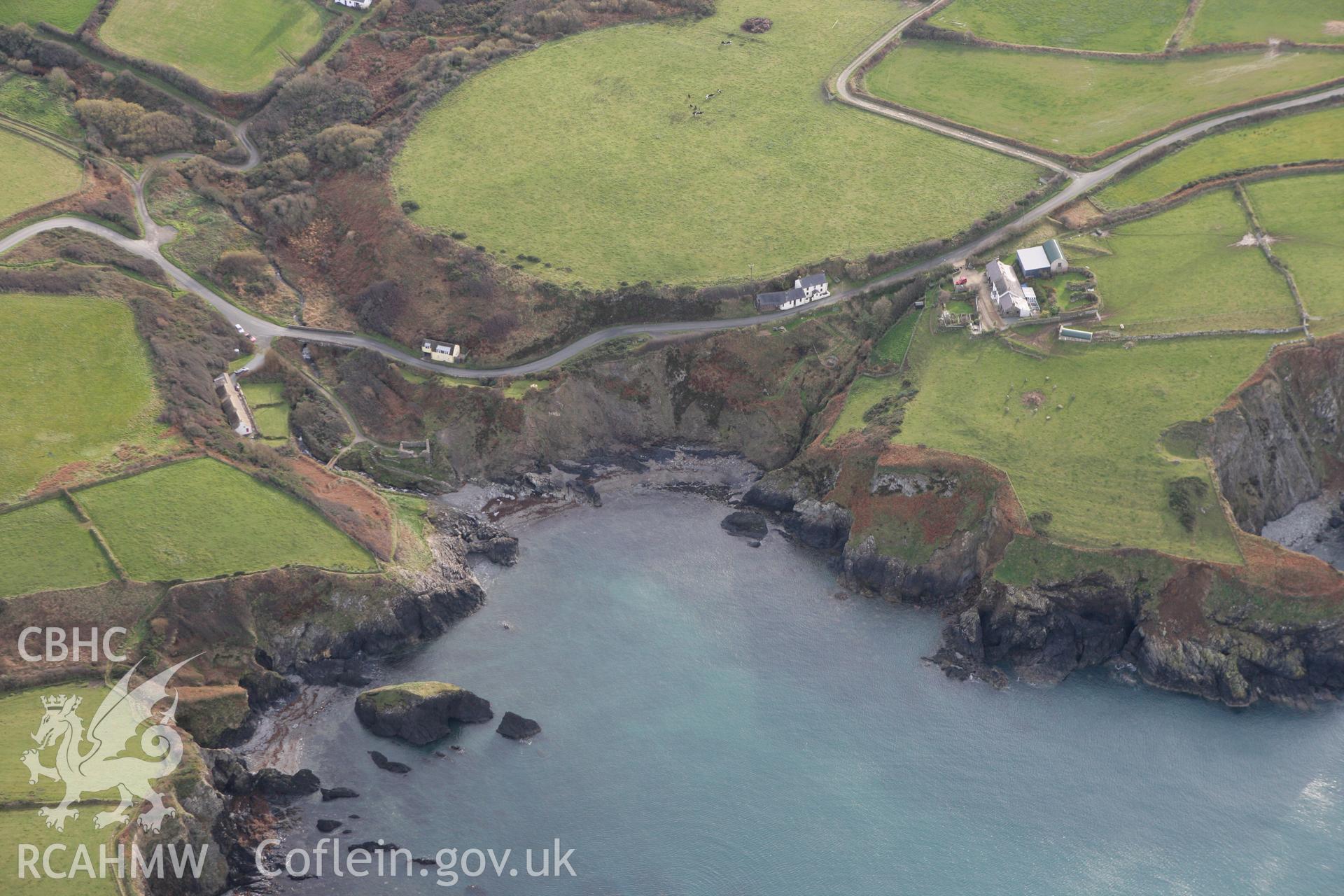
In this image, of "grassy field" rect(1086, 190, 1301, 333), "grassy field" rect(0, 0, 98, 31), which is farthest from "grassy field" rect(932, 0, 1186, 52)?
"grassy field" rect(0, 0, 98, 31)

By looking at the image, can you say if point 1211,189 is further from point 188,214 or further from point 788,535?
point 188,214

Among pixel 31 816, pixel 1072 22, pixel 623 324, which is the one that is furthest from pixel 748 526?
pixel 1072 22

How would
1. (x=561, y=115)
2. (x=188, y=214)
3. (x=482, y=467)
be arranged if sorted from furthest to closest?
(x=561, y=115), (x=188, y=214), (x=482, y=467)

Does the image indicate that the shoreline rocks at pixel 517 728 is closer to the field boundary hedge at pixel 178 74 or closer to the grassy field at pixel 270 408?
the grassy field at pixel 270 408

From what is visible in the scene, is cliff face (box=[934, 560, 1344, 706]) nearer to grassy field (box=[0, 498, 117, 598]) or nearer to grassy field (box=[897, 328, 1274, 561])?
grassy field (box=[897, 328, 1274, 561])

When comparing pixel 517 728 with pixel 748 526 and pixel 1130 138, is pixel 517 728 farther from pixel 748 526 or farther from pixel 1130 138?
pixel 1130 138

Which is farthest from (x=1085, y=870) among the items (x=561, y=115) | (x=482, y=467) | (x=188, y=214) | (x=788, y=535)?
(x=188, y=214)

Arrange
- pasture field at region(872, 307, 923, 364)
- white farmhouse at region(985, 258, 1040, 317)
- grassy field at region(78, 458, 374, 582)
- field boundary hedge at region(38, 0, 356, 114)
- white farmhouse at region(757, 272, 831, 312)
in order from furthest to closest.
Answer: field boundary hedge at region(38, 0, 356, 114), white farmhouse at region(757, 272, 831, 312), pasture field at region(872, 307, 923, 364), white farmhouse at region(985, 258, 1040, 317), grassy field at region(78, 458, 374, 582)
